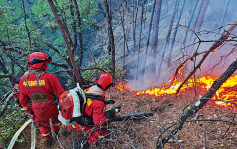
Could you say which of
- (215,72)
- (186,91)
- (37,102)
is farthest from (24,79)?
(215,72)

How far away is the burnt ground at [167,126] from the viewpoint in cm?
304

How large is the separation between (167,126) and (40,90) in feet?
11.6

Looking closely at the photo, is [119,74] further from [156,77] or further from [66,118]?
[66,118]

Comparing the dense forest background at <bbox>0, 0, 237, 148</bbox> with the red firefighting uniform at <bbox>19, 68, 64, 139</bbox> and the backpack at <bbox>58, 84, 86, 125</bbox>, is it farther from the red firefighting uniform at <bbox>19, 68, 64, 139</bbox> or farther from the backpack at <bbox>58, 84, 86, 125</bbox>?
the backpack at <bbox>58, 84, 86, 125</bbox>

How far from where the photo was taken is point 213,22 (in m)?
10.2

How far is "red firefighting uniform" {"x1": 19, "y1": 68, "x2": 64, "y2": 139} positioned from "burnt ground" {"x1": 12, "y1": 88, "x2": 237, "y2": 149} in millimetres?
637

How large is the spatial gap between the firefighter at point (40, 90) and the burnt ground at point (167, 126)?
0.74 m

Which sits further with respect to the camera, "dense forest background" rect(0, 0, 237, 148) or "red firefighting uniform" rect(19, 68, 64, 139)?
"dense forest background" rect(0, 0, 237, 148)

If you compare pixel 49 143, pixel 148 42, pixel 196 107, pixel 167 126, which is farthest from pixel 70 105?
pixel 148 42

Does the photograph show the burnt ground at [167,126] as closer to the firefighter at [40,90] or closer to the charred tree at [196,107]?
the charred tree at [196,107]

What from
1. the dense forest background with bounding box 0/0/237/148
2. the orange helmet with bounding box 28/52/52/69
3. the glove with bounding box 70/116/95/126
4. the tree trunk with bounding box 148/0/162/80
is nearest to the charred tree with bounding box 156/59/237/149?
the dense forest background with bounding box 0/0/237/148

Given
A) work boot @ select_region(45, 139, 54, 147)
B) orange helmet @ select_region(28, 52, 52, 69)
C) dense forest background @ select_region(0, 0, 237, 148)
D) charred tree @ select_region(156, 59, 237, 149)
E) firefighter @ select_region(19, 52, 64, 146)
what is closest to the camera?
charred tree @ select_region(156, 59, 237, 149)

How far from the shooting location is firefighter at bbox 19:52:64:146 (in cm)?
360

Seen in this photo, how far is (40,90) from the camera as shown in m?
3.64
